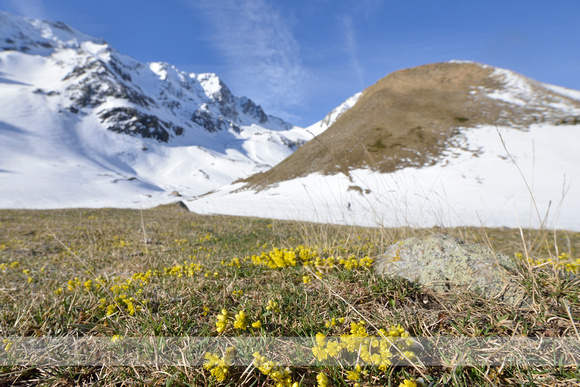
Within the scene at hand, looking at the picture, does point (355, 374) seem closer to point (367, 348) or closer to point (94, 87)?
point (367, 348)

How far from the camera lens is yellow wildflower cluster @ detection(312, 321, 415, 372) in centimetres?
156

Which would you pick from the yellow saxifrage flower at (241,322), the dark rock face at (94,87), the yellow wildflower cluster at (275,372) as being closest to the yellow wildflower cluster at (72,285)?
the yellow saxifrage flower at (241,322)

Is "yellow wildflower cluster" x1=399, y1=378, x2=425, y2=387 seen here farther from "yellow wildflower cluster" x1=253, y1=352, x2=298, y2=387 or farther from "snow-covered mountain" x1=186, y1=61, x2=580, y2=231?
"snow-covered mountain" x1=186, y1=61, x2=580, y2=231

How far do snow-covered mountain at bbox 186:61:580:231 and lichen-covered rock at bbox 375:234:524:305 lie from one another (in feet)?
49.4

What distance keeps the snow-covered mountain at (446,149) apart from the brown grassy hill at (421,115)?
134 mm

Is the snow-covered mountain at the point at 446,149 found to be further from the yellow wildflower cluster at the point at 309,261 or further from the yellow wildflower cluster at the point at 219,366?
the yellow wildflower cluster at the point at 219,366

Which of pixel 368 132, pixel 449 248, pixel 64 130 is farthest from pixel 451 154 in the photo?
pixel 64 130

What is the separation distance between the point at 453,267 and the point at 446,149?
111 feet

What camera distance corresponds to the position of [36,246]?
7.25 metres

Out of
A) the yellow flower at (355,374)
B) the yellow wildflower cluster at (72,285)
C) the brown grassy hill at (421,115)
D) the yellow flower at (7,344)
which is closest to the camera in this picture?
the yellow flower at (355,374)

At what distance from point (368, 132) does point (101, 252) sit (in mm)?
38350

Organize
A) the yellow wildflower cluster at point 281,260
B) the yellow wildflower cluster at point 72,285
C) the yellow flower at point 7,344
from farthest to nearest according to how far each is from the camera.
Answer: the yellow wildflower cluster at point 281,260 < the yellow wildflower cluster at point 72,285 < the yellow flower at point 7,344

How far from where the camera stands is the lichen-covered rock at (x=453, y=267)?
2.43m

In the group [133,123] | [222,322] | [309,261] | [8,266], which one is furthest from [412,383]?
[133,123]
